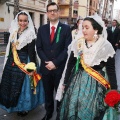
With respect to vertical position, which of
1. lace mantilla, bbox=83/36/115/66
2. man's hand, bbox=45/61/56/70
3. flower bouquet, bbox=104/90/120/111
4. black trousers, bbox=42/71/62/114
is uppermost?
lace mantilla, bbox=83/36/115/66

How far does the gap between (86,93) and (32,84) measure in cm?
136

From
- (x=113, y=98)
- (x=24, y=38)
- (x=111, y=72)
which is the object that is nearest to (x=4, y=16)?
(x=24, y=38)

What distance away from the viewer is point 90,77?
2795 mm

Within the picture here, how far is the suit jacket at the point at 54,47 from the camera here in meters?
3.55

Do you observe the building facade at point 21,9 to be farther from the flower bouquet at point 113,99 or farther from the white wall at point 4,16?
the flower bouquet at point 113,99

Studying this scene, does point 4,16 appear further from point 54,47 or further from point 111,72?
point 111,72

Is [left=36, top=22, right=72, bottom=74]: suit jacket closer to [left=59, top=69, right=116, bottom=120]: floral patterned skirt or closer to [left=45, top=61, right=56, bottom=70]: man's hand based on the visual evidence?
[left=45, top=61, right=56, bottom=70]: man's hand

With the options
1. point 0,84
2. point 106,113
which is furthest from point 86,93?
point 0,84

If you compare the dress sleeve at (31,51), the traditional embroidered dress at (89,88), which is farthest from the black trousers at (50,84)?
the traditional embroidered dress at (89,88)

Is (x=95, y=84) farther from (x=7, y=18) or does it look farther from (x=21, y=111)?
(x=7, y=18)

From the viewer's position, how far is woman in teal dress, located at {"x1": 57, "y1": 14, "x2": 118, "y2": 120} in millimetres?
2729

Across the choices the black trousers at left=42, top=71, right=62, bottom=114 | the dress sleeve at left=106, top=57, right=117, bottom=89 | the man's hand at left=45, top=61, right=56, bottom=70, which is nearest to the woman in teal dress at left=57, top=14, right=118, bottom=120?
the dress sleeve at left=106, top=57, right=117, bottom=89

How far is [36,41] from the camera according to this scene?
3.72 meters

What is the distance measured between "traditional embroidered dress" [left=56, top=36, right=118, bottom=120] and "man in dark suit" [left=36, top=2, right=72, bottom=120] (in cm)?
66
